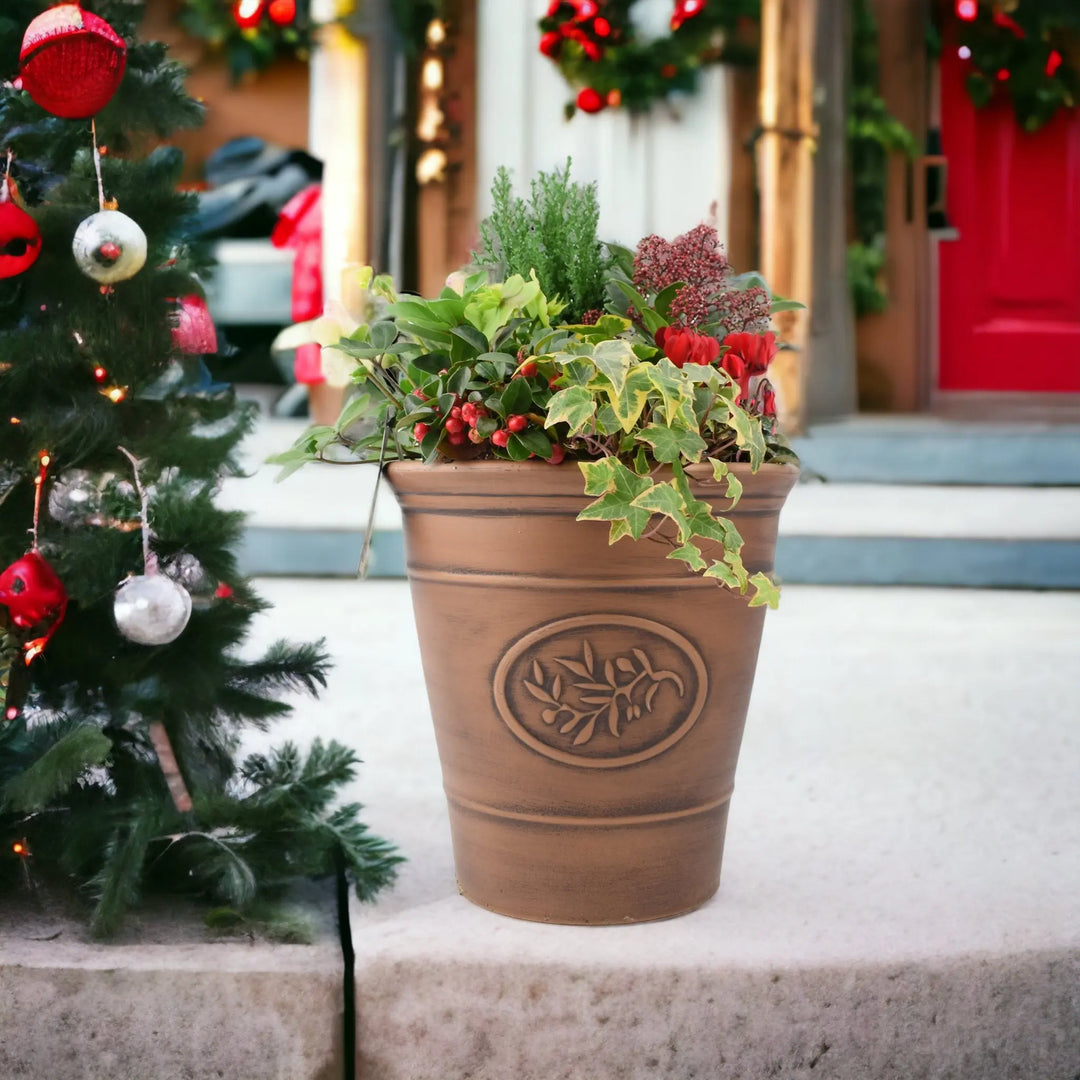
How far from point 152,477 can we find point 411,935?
19.2 inches

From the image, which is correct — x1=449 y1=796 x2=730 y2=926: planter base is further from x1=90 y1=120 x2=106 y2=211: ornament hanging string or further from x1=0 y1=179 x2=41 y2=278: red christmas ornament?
x1=0 y1=179 x2=41 y2=278: red christmas ornament

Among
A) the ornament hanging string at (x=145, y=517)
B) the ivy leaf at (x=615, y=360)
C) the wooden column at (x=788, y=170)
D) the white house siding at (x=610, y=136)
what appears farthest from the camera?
the white house siding at (x=610, y=136)

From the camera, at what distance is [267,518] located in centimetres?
334

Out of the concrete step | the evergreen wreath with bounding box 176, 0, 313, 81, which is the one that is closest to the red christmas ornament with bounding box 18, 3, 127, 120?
the concrete step

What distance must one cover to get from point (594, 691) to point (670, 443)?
0.24 meters

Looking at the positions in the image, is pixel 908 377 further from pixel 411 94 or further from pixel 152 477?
pixel 152 477

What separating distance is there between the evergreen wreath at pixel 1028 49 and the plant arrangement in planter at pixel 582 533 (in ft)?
12.8

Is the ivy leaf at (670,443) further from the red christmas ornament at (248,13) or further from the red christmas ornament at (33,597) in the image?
the red christmas ornament at (248,13)

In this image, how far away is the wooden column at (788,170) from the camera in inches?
156

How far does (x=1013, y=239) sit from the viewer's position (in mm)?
4738

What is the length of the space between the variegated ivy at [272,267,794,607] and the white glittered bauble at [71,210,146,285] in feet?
0.66

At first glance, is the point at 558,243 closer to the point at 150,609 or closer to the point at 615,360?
the point at 615,360

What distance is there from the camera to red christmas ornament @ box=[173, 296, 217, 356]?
3.91 feet

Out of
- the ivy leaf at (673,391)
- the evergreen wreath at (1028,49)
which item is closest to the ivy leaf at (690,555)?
the ivy leaf at (673,391)
